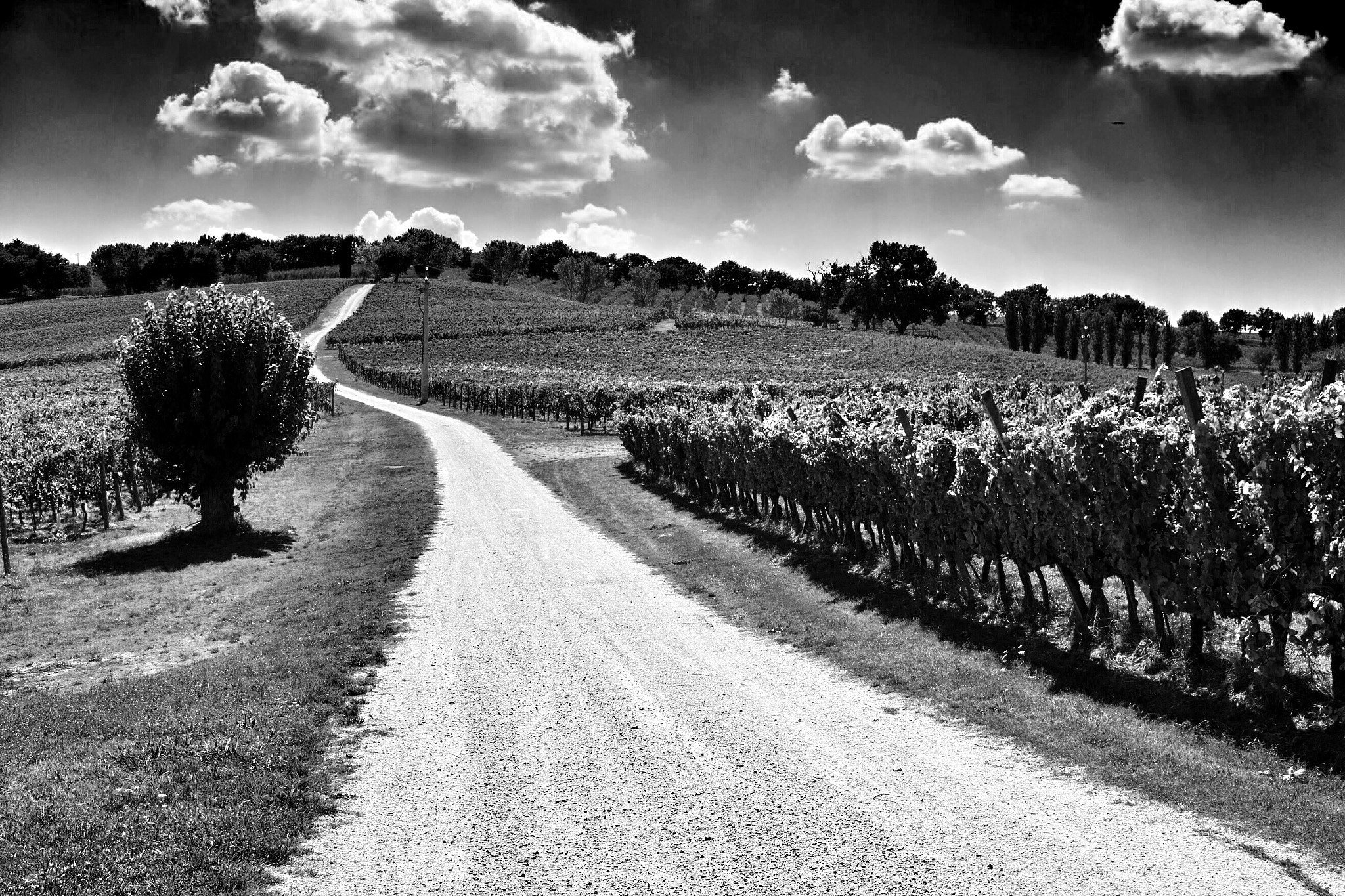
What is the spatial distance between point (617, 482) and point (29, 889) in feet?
86.6

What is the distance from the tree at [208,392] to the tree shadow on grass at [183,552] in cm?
69

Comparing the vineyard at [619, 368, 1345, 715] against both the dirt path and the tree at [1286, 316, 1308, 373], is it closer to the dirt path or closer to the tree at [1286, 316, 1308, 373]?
the dirt path

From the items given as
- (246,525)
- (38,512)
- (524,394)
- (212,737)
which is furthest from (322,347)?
(212,737)

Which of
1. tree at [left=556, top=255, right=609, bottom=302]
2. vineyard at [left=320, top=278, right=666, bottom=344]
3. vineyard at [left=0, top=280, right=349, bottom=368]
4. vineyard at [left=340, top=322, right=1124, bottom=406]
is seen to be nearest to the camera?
vineyard at [left=340, top=322, right=1124, bottom=406]

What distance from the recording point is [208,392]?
76.6 ft

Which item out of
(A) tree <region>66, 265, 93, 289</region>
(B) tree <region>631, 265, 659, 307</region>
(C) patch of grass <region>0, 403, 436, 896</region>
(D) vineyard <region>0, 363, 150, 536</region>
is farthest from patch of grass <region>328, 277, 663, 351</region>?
(C) patch of grass <region>0, 403, 436, 896</region>

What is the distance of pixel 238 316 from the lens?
23.8m

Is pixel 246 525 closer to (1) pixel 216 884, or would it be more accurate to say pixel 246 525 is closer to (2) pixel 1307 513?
(1) pixel 216 884

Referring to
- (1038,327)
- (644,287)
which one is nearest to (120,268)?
(644,287)

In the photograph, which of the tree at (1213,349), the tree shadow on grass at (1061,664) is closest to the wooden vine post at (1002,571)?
the tree shadow on grass at (1061,664)

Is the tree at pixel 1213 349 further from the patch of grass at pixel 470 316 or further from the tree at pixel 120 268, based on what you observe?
the tree at pixel 120 268

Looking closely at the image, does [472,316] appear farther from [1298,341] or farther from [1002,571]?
[1002,571]

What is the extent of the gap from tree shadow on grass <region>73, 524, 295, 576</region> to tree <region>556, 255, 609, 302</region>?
169 metres

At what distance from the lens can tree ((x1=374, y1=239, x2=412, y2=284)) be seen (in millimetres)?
174125
